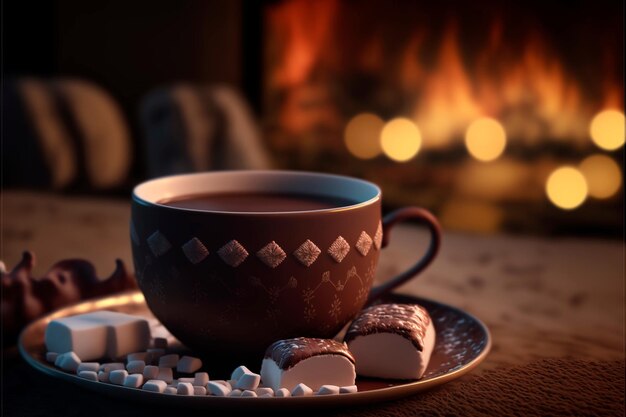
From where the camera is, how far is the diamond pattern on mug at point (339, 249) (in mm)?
663

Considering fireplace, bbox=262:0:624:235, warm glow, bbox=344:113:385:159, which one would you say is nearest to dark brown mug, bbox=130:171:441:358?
fireplace, bbox=262:0:624:235

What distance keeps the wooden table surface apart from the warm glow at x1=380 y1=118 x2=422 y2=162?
589 millimetres

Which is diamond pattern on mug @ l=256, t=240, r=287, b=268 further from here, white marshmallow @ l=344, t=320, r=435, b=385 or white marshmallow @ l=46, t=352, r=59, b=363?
white marshmallow @ l=46, t=352, r=59, b=363

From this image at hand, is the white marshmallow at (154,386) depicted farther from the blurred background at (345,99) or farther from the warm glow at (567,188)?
the warm glow at (567,188)

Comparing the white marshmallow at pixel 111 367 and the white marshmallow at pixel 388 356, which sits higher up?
the white marshmallow at pixel 388 356

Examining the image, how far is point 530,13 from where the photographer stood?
6.31 ft

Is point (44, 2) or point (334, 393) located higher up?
point (44, 2)

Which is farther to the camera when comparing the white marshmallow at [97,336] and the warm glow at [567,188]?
the warm glow at [567,188]

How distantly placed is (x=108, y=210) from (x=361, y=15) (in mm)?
917

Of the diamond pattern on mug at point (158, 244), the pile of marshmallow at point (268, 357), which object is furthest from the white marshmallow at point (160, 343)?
the diamond pattern on mug at point (158, 244)

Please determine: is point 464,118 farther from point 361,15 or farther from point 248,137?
point 248,137

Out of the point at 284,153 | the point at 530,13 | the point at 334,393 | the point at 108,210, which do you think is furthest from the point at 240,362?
the point at 284,153

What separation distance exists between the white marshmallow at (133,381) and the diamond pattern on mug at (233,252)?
0.36 ft

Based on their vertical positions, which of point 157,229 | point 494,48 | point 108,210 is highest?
point 494,48
